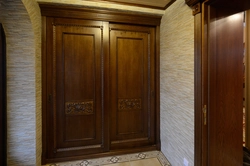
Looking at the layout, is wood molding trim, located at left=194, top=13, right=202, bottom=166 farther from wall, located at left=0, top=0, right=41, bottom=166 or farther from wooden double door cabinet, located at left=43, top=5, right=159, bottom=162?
wall, located at left=0, top=0, right=41, bottom=166

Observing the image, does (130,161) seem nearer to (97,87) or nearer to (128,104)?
(128,104)

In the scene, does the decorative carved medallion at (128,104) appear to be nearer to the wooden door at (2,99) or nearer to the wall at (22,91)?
the wall at (22,91)

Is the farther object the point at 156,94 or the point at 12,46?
the point at 156,94

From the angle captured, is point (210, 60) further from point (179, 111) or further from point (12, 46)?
point (12, 46)

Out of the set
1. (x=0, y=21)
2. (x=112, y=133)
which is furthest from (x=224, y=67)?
(x=0, y=21)

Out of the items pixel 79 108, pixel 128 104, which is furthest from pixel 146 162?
pixel 79 108

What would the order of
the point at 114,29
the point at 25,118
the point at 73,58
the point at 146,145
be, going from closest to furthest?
the point at 25,118, the point at 73,58, the point at 114,29, the point at 146,145

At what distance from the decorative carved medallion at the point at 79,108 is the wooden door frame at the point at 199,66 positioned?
54.6 inches

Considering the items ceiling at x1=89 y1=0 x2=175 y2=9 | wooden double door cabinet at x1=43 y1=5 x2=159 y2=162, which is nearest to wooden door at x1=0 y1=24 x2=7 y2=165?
wooden double door cabinet at x1=43 y1=5 x2=159 y2=162

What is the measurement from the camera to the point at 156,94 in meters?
2.21

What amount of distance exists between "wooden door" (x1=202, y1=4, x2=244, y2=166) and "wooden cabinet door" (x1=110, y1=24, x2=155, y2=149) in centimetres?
95

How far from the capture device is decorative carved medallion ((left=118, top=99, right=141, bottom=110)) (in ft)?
6.98

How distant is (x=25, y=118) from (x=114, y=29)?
5.48 ft

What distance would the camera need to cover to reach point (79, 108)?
197 cm
